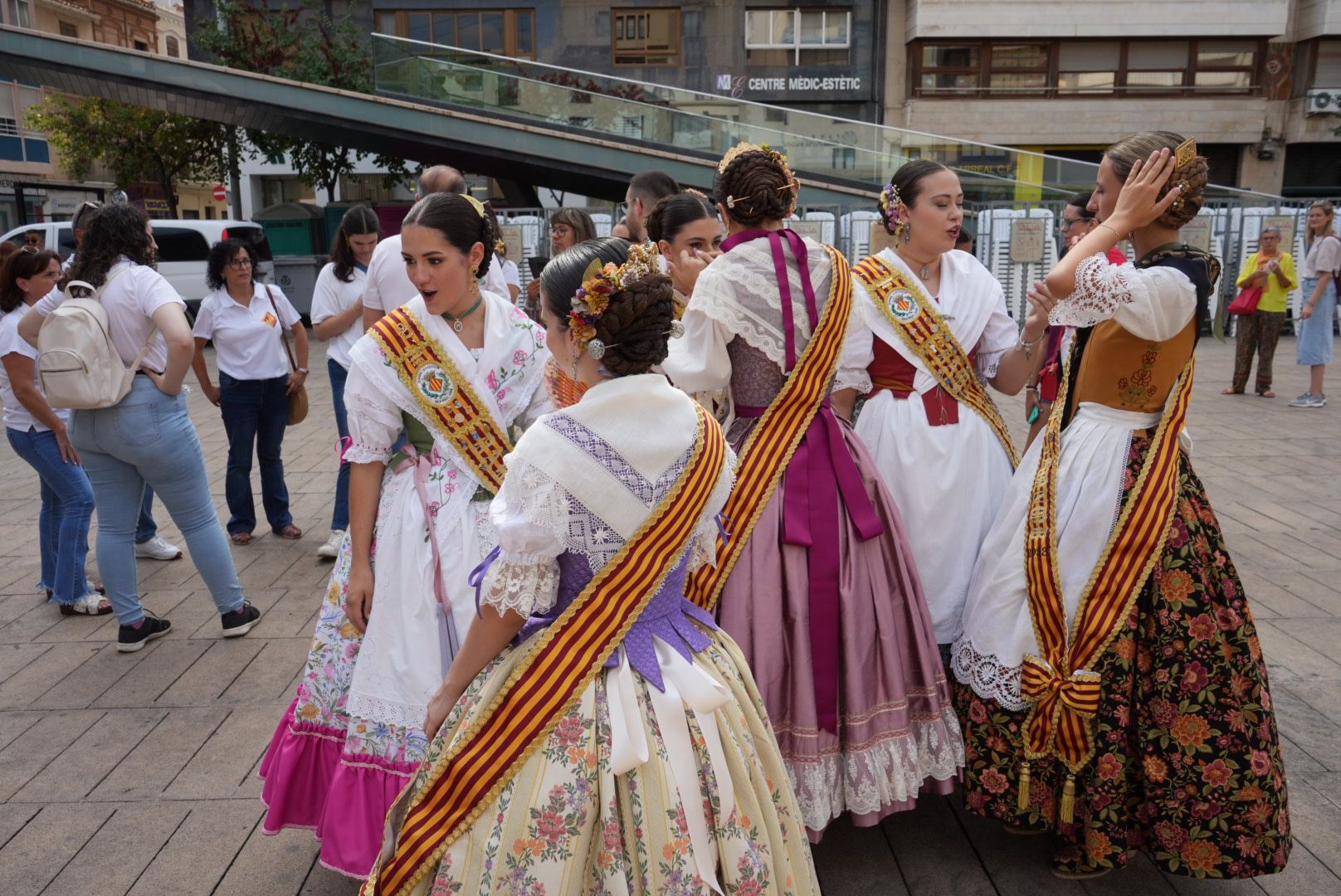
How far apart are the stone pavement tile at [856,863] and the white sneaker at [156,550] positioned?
4.00m

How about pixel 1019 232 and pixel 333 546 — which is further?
pixel 1019 232

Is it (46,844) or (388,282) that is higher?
(388,282)

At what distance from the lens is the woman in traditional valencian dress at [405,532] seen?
8.86 feet

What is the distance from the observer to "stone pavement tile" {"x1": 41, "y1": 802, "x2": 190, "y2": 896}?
289 centimetres

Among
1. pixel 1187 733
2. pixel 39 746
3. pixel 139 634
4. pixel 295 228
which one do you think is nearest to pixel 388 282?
pixel 139 634

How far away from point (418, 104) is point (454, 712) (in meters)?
15.8

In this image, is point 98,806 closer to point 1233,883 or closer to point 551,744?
point 551,744

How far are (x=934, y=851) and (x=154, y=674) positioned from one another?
301 cm

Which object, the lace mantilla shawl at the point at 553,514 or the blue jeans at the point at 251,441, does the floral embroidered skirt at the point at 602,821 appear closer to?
the lace mantilla shawl at the point at 553,514

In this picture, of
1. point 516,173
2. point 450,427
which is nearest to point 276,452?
point 450,427

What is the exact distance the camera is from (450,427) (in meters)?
2.77

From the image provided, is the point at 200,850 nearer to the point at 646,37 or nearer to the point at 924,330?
the point at 924,330

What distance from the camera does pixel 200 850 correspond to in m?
3.05

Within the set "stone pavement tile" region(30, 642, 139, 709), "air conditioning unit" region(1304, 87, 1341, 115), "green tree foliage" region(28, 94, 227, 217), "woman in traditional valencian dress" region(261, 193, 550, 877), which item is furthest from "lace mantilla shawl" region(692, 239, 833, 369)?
"air conditioning unit" region(1304, 87, 1341, 115)
